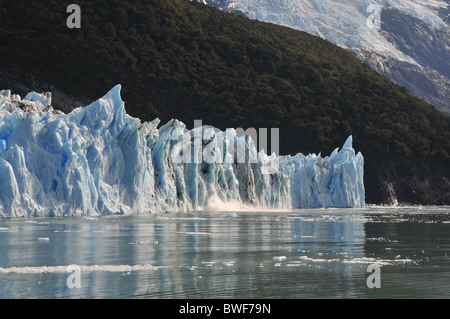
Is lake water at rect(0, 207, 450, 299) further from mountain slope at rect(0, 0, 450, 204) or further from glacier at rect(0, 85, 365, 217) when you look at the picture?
mountain slope at rect(0, 0, 450, 204)

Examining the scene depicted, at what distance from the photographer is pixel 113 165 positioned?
41312mm

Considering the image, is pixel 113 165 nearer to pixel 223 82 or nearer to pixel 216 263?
pixel 216 263

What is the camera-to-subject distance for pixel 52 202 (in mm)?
36438

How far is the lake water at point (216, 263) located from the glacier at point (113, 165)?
4680 millimetres

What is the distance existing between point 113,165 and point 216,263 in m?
22.5

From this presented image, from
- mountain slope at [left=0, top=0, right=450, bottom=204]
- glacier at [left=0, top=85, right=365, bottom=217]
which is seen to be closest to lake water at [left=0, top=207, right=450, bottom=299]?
glacier at [left=0, top=85, right=365, bottom=217]

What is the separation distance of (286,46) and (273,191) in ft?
204

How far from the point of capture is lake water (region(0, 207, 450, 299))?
15.5m

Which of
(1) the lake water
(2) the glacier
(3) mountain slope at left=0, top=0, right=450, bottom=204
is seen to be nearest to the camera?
(1) the lake water

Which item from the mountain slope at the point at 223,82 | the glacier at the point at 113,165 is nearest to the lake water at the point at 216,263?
the glacier at the point at 113,165

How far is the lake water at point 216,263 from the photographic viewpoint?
1546 cm

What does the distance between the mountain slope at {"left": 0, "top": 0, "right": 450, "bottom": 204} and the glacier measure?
34.6 meters
